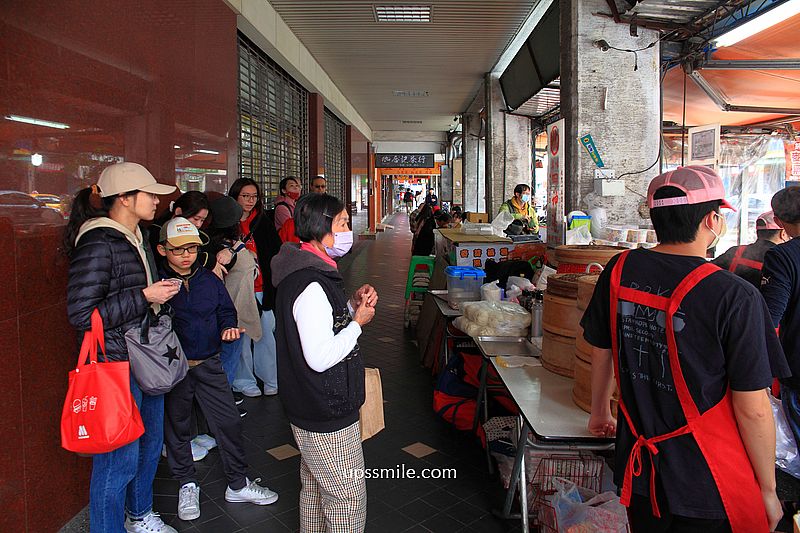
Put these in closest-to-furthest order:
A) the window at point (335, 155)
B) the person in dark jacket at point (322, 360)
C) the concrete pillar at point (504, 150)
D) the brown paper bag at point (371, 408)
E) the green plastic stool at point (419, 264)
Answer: the person in dark jacket at point (322, 360) → the brown paper bag at point (371, 408) → the green plastic stool at point (419, 264) → the concrete pillar at point (504, 150) → the window at point (335, 155)

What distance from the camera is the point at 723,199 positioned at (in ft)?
5.52

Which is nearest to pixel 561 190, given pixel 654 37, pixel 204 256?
pixel 654 37

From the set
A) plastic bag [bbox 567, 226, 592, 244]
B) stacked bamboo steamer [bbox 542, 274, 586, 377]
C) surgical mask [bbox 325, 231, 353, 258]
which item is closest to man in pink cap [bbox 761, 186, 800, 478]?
stacked bamboo steamer [bbox 542, 274, 586, 377]

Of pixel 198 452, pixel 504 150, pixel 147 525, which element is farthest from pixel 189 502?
pixel 504 150

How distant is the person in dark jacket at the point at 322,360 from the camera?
6.96ft

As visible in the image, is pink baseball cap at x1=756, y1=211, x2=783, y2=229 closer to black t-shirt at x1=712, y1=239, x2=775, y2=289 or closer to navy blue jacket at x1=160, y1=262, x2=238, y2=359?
black t-shirt at x1=712, y1=239, x2=775, y2=289

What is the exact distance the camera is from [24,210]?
97.3 inches

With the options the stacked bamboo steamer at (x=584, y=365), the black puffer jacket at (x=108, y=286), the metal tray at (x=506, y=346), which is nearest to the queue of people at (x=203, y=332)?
the black puffer jacket at (x=108, y=286)

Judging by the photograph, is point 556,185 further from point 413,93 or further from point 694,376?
point 413,93

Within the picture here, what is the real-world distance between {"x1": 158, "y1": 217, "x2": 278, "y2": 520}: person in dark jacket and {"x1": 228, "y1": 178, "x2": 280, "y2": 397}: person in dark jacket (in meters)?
1.29

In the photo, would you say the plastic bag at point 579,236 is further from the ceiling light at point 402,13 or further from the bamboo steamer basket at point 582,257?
the ceiling light at point 402,13

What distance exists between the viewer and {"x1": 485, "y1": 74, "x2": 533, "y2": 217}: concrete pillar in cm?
1166

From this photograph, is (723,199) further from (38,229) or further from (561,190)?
(561,190)

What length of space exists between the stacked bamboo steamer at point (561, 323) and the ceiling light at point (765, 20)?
10.7ft
